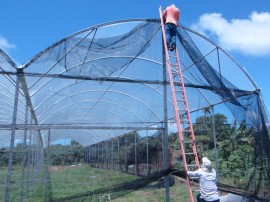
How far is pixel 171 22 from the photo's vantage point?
6.43m

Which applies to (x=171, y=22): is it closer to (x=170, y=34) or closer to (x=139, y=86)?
(x=170, y=34)

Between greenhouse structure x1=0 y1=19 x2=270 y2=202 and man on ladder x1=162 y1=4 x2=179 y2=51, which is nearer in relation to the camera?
greenhouse structure x1=0 y1=19 x2=270 y2=202

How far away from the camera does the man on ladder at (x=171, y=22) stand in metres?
6.48

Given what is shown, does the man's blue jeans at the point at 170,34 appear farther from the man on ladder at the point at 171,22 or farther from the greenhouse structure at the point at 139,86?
the greenhouse structure at the point at 139,86

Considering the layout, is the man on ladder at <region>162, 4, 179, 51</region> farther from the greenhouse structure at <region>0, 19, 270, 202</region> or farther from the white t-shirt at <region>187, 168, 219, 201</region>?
the white t-shirt at <region>187, 168, 219, 201</region>

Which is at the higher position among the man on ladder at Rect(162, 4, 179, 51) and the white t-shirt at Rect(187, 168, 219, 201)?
the man on ladder at Rect(162, 4, 179, 51)

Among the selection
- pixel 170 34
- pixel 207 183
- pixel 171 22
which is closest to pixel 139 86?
pixel 170 34

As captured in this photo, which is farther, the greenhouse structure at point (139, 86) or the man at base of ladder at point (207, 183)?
the greenhouse structure at point (139, 86)

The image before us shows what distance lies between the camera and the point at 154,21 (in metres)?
6.72

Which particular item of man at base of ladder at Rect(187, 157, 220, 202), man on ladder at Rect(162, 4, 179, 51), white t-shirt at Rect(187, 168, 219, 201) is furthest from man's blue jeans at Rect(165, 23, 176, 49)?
white t-shirt at Rect(187, 168, 219, 201)

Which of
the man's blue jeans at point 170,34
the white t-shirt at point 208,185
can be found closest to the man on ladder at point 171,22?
the man's blue jeans at point 170,34

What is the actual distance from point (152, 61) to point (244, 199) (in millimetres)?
3697

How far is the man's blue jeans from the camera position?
21.4 ft

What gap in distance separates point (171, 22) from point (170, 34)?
321 mm
